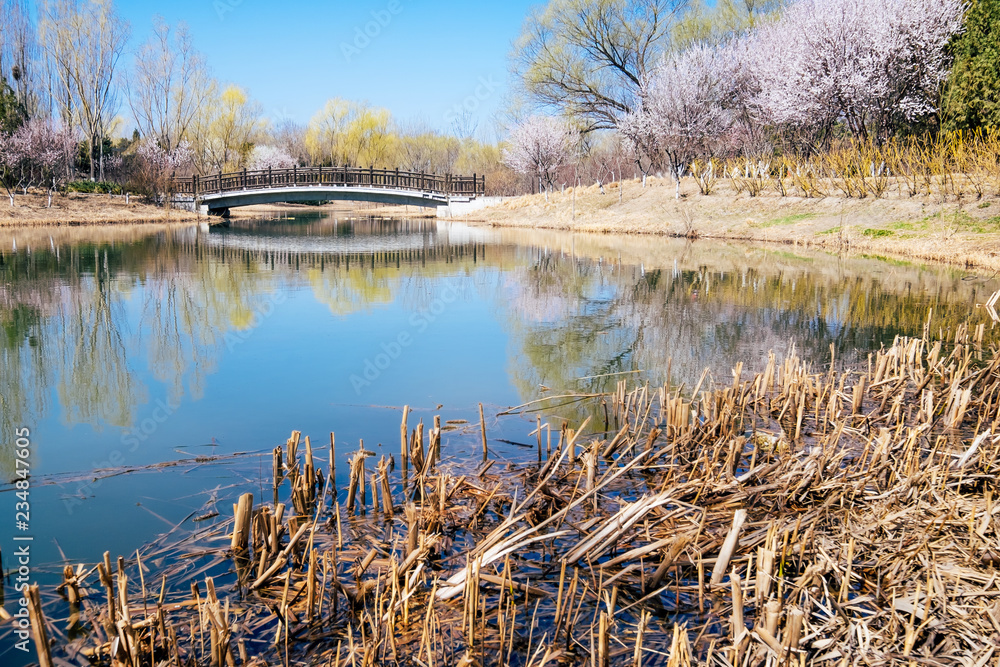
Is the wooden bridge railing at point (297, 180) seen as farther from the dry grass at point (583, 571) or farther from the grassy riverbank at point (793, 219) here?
the dry grass at point (583, 571)

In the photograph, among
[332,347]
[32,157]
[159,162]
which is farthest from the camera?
[159,162]

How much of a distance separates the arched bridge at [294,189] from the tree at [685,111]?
14725 millimetres

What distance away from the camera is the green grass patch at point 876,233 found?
66.5 ft

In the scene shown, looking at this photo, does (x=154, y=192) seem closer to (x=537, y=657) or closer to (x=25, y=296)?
(x=25, y=296)

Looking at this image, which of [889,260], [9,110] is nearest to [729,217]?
[889,260]

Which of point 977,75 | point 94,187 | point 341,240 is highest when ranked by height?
point 977,75

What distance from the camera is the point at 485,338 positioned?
10.4m

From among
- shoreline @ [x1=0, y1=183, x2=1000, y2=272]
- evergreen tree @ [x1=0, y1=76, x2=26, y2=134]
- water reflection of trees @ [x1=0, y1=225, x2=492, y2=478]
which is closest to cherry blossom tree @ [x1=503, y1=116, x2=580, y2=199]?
shoreline @ [x1=0, y1=183, x2=1000, y2=272]

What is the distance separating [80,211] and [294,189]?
11.3 m

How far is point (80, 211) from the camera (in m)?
36.7

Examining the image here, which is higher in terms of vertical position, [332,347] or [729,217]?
[729,217]

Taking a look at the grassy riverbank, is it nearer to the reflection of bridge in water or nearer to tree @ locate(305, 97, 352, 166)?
the reflection of bridge in water

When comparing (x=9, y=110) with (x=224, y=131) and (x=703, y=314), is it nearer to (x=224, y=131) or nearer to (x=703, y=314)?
(x=224, y=131)

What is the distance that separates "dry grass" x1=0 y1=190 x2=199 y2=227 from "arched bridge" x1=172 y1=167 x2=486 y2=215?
81.6 inches
